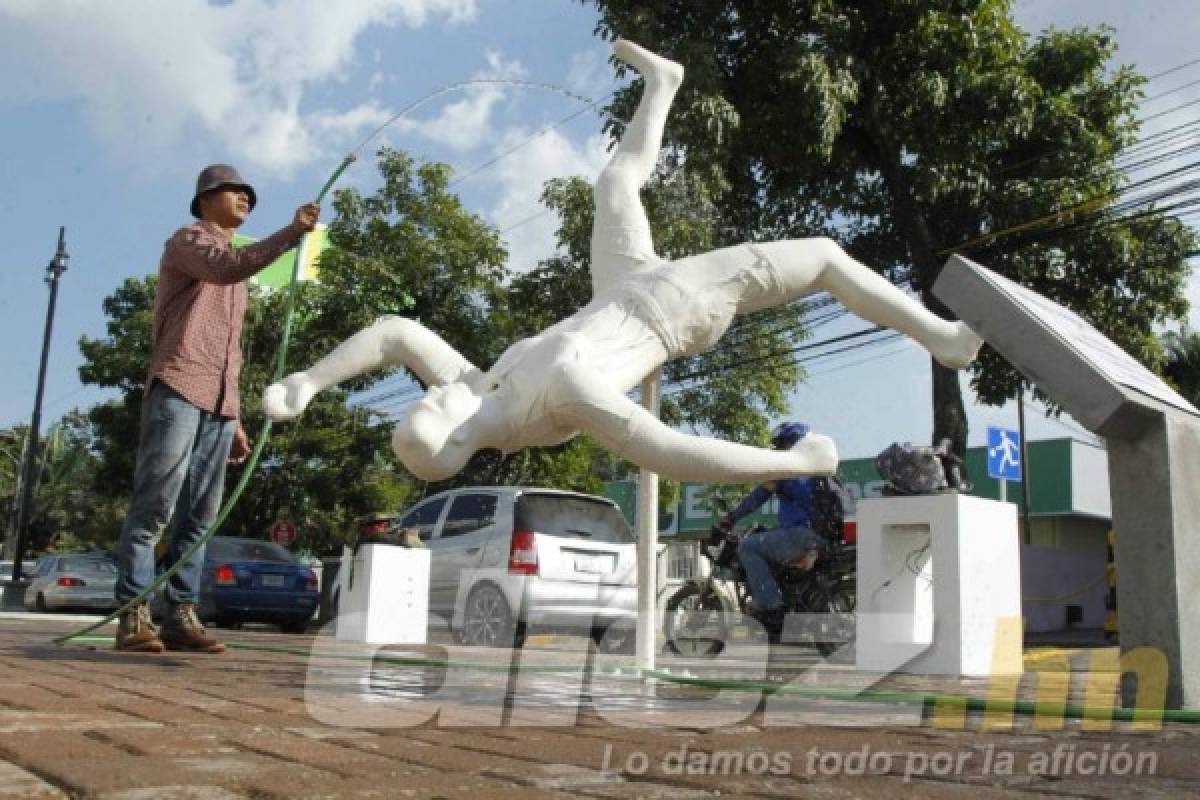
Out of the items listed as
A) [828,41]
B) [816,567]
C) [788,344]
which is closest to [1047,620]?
[788,344]

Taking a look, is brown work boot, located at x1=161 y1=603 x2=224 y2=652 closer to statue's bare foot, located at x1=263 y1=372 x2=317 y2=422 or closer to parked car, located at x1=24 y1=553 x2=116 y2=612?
statue's bare foot, located at x1=263 y1=372 x2=317 y2=422

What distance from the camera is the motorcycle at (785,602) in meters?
7.79

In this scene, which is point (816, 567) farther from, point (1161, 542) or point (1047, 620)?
point (1047, 620)

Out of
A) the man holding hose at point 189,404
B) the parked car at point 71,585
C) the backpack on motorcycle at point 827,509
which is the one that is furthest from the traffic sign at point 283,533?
the man holding hose at point 189,404

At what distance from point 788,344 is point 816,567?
400 inches

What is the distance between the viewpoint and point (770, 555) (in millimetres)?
7672

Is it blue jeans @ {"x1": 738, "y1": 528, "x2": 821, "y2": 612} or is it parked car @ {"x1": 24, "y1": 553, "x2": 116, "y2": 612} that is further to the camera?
parked car @ {"x1": 24, "y1": 553, "x2": 116, "y2": 612}

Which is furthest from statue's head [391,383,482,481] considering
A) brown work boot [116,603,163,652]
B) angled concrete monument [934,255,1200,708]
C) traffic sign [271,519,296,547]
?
traffic sign [271,519,296,547]

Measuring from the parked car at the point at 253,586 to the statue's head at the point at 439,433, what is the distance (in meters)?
11.9

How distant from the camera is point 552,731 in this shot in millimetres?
2520

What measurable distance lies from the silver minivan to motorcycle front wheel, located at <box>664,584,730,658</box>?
0.89 metres

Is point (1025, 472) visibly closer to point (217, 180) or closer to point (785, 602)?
point (785, 602)

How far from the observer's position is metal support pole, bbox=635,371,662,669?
4.49m

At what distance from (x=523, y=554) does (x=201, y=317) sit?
5.09 metres
